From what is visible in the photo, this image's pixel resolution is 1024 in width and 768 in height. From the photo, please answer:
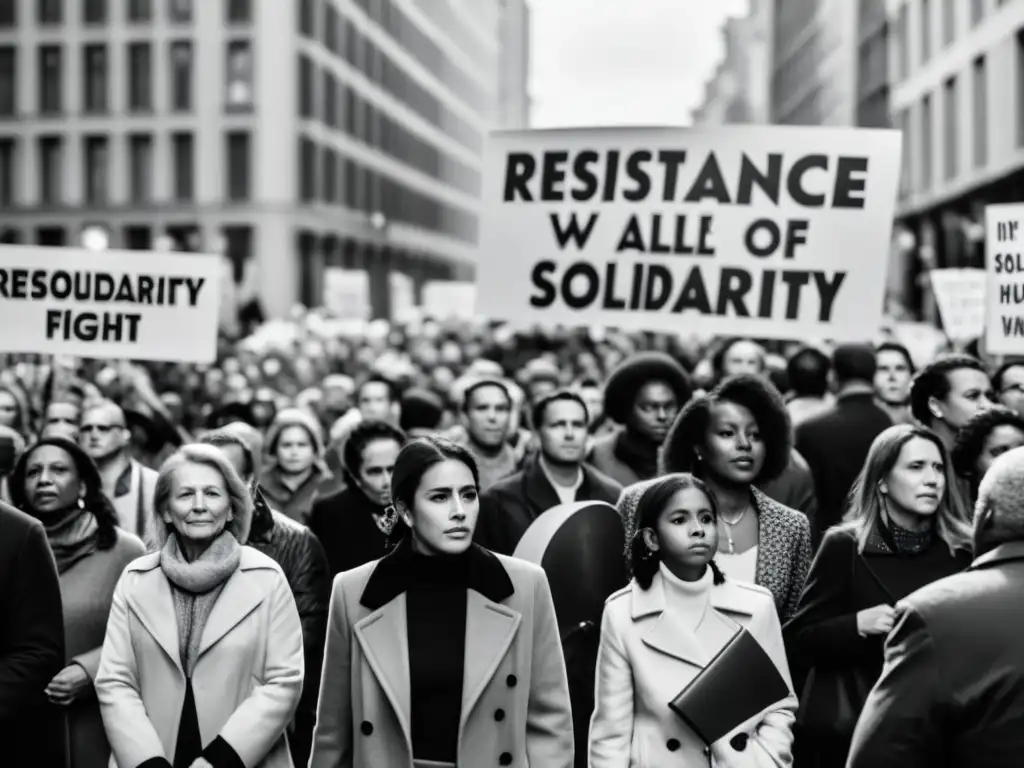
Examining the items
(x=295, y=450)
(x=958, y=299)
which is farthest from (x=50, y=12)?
(x=295, y=450)

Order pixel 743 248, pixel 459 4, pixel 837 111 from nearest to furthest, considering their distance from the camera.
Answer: pixel 743 248 → pixel 837 111 → pixel 459 4

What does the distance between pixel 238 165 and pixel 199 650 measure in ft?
189

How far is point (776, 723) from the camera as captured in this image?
192 inches

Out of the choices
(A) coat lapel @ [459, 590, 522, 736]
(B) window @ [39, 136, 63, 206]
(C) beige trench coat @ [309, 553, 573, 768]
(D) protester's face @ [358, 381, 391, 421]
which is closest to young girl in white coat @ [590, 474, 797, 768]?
(C) beige trench coat @ [309, 553, 573, 768]


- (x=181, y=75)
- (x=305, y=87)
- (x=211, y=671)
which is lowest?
(x=211, y=671)

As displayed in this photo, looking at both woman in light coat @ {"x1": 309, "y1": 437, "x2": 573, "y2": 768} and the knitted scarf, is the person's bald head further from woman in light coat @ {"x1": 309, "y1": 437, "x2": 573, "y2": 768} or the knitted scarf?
the knitted scarf

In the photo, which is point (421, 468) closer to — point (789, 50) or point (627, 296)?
point (627, 296)

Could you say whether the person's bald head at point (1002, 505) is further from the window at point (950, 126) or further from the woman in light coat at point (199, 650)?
the window at point (950, 126)

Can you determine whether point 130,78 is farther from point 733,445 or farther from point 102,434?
point 733,445

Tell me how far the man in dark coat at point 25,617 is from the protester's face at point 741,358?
21.4 ft

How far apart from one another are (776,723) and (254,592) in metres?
1.60

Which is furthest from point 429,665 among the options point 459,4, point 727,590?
point 459,4

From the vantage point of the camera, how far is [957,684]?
344cm

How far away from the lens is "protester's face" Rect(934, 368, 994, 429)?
7.35 meters
